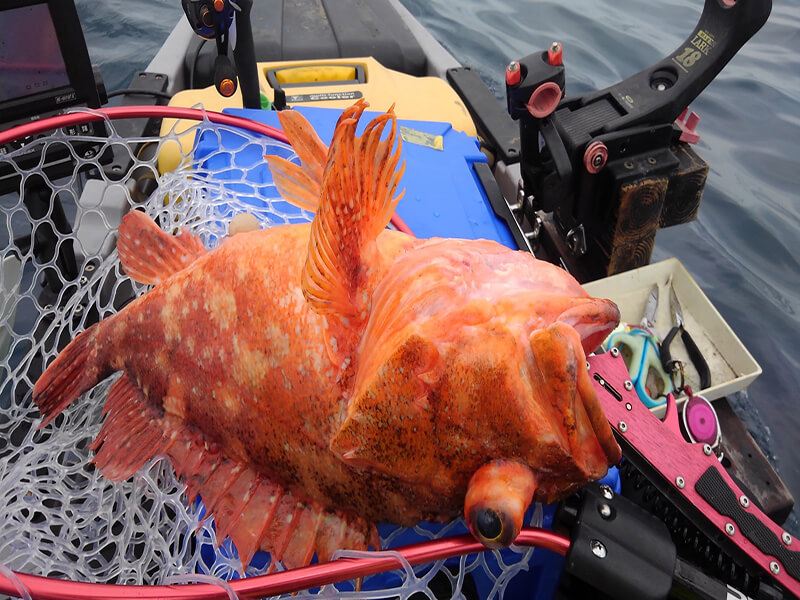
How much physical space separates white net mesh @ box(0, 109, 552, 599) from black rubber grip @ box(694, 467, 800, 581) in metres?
0.39

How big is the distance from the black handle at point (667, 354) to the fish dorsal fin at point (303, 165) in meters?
1.29

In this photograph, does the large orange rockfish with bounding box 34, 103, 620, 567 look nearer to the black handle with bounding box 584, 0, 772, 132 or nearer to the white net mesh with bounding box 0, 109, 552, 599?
the white net mesh with bounding box 0, 109, 552, 599

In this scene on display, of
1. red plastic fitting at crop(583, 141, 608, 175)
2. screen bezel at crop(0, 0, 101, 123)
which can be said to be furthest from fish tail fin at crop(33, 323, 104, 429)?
red plastic fitting at crop(583, 141, 608, 175)

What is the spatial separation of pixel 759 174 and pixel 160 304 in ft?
14.2

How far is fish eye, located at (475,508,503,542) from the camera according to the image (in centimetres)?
87

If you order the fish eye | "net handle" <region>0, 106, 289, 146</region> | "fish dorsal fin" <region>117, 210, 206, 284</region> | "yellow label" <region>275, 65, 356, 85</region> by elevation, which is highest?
"net handle" <region>0, 106, 289, 146</region>

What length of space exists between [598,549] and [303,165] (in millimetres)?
1073

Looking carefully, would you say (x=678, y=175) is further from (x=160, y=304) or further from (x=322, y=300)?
(x=160, y=304)

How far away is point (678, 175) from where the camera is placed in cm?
218

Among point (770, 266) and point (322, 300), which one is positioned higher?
point (322, 300)

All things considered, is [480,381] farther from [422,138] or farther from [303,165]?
[422,138]

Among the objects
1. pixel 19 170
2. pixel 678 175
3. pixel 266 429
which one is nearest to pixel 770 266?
pixel 678 175

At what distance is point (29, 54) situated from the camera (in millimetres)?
1727

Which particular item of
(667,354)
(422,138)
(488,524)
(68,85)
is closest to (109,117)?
(68,85)
